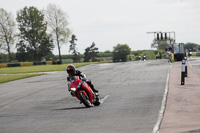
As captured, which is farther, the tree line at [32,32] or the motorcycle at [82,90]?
the tree line at [32,32]

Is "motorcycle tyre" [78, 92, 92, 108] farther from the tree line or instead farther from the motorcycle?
the tree line

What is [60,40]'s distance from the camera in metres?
90.7

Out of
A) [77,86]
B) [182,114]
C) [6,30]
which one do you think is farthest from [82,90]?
[6,30]

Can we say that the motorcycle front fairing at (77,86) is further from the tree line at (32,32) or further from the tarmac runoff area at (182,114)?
the tree line at (32,32)

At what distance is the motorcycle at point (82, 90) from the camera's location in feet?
36.0

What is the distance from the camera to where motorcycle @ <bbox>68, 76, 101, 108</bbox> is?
11.0 meters

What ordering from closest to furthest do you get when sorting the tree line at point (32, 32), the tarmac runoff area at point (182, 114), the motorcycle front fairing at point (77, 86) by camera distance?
the tarmac runoff area at point (182, 114) < the motorcycle front fairing at point (77, 86) < the tree line at point (32, 32)

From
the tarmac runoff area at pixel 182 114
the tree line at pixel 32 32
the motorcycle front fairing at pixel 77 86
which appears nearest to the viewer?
the tarmac runoff area at pixel 182 114

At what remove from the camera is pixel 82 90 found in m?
11.1

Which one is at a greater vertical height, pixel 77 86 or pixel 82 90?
pixel 77 86

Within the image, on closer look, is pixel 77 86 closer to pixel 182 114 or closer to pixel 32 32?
pixel 182 114

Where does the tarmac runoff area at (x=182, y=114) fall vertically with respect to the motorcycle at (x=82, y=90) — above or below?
below

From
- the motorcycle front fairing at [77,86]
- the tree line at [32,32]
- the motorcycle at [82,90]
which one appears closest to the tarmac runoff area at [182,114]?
the motorcycle at [82,90]

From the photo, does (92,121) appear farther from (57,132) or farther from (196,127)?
(196,127)
